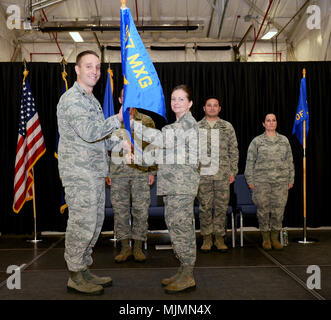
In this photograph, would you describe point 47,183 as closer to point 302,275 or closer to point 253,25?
point 302,275

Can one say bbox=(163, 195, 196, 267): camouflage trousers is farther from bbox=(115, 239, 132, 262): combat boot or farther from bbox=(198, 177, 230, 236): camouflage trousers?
bbox=(198, 177, 230, 236): camouflage trousers

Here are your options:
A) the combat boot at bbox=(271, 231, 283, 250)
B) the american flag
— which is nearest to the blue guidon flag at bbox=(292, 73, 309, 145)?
the combat boot at bbox=(271, 231, 283, 250)

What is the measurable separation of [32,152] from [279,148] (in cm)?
327

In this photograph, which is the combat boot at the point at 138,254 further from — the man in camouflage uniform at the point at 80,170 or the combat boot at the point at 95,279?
the man in camouflage uniform at the point at 80,170

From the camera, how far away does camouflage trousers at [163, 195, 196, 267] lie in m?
2.62

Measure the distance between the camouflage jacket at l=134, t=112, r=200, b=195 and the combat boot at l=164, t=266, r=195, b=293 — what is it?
0.58 metres

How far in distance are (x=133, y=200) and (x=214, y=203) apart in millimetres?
1033

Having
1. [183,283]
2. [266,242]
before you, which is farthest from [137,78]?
[266,242]

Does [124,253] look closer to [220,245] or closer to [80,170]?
[220,245]

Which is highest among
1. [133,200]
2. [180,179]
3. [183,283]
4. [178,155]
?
[178,155]

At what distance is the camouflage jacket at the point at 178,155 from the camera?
2633mm

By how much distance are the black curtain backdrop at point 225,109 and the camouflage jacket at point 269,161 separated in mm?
1448

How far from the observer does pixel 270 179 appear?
14.3ft

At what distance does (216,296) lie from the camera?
264 centimetres
